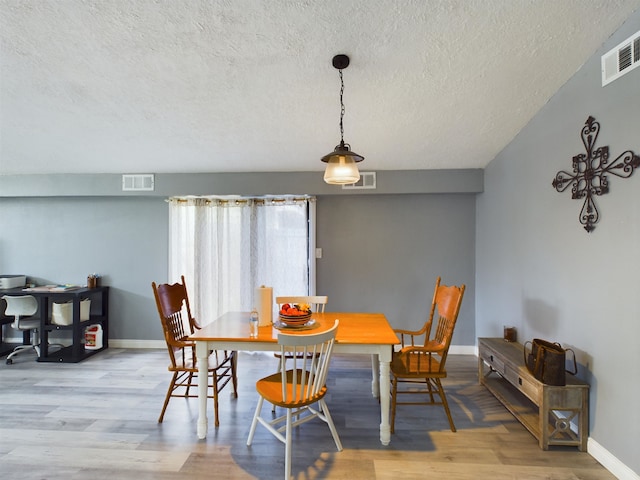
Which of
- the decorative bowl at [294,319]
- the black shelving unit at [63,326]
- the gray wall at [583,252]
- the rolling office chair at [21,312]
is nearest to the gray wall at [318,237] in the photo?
the black shelving unit at [63,326]

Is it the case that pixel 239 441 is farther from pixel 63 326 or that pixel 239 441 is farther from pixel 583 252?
pixel 63 326

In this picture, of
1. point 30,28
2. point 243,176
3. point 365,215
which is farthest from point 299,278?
point 30,28

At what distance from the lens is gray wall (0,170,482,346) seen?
13.0 feet

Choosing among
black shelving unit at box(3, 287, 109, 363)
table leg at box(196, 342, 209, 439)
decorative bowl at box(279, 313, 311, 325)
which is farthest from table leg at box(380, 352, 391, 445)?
black shelving unit at box(3, 287, 109, 363)

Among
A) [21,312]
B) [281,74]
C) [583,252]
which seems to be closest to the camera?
[583,252]

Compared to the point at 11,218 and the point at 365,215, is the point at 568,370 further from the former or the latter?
the point at 11,218

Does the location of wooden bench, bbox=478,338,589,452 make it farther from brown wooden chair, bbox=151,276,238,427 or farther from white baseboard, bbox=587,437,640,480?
brown wooden chair, bbox=151,276,238,427

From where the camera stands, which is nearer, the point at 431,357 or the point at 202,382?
the point at 202,382

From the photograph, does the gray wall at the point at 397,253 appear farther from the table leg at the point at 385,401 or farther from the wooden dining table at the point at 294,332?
the table leg at the point at 385,401

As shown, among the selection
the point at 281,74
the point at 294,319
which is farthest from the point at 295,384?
the point at 281,74

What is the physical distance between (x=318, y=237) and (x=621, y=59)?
302cm

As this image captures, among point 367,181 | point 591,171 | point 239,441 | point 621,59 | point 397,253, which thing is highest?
point 621,59

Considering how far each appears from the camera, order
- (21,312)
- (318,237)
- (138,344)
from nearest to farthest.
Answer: (21,312) → (318,237) → (138,344)

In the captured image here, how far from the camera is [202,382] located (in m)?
2.24
